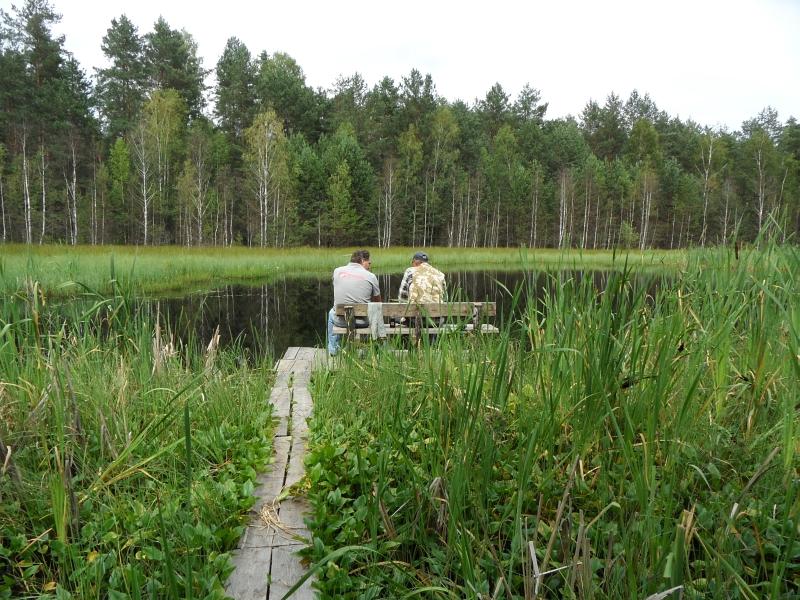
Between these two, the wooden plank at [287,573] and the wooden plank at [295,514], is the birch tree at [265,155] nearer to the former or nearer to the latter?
the wooden plank at [295,514]

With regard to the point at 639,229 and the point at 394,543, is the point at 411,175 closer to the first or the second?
the point at 639,229

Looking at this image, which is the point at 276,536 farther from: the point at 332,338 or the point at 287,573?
the point at 332,338

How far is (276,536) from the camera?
7.43 ft

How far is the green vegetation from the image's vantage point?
1770 millimetres

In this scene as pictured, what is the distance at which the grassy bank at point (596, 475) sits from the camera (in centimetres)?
154

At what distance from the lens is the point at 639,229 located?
146 ft

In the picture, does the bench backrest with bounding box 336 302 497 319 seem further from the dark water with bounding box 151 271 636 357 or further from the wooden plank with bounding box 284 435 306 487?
the wooden plank with bounding box 284 435 306 487

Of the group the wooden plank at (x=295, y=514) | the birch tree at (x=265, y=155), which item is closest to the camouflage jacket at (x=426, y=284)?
the wooden plank at (x=295, y=514)

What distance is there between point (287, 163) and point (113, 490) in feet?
120

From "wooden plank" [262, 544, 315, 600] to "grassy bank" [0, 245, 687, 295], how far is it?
11.7ft

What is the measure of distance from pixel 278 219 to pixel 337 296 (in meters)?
31.9

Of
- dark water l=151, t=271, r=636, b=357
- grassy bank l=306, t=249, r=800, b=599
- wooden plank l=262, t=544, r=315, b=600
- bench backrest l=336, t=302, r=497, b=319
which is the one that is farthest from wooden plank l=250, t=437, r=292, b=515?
dark water l=151, t=271, r=636, b=357

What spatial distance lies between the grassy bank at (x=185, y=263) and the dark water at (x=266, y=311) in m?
1.07

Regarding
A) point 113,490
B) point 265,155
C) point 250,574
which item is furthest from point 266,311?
point 265,155
